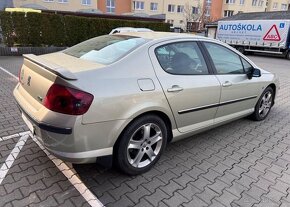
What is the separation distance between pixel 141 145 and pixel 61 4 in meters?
37.5

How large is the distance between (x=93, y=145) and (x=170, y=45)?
1.59 m

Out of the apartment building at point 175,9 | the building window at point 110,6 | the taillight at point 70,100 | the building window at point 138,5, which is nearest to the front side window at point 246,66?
the taillight at point 70,100

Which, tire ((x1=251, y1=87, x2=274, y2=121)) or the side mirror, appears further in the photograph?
tire ((x1=251, y1=87, x2=274, y2=121))

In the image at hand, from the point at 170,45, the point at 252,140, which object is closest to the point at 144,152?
the point at 170,45

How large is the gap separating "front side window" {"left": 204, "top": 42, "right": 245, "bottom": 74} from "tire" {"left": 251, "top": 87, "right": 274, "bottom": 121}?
3.32ft

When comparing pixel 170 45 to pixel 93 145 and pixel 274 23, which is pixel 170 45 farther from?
pixel 274 23

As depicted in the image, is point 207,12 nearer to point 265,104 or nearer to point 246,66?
point 265,104

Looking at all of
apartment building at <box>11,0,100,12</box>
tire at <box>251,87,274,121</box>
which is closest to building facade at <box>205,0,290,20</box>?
apartment building at <box>11,0,100,12</box>

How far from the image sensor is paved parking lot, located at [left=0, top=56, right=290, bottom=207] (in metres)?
2.59

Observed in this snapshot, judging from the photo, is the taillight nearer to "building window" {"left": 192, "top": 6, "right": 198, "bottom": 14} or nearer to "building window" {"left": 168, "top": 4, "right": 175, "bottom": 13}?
"building window" {"left": 168, "top": 4, "right": 175, "bottom": 13}

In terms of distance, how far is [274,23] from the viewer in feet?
67.5

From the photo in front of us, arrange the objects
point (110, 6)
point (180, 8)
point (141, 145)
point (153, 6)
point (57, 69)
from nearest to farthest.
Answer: point (57, 69)
point (141, 145)
point (110, 6)
point (153, 6)
point (180, 8)

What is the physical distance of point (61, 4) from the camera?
35625mm

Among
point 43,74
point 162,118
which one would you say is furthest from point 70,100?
point 162,118
